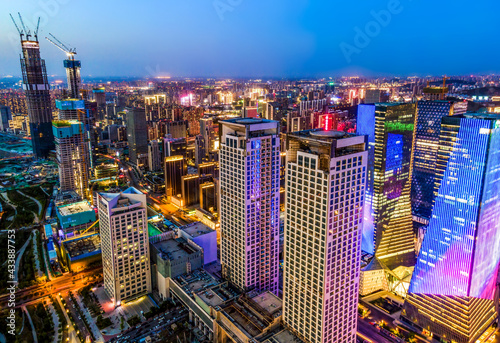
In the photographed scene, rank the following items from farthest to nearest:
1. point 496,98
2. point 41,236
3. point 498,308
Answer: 1. point 496,98
2. point 41,236
3. point 498,308

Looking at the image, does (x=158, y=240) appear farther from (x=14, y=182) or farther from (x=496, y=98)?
(x=496, y=98)

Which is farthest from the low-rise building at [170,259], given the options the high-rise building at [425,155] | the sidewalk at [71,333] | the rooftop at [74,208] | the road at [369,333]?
the high-rise building at [425,155]

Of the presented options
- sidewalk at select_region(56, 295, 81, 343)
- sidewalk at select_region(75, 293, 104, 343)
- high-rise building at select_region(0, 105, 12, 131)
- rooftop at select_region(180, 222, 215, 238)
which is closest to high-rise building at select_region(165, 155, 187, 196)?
rooftop at select_region(180, 222, 215, 238)

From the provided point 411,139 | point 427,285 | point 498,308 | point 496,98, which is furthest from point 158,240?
point 496,98

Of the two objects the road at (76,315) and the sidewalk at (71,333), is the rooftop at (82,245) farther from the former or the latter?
the sidewalk at (71,333)

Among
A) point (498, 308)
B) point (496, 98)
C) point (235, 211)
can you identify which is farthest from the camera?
point (496, 98)

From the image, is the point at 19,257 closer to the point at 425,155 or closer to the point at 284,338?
the point at 284,338
